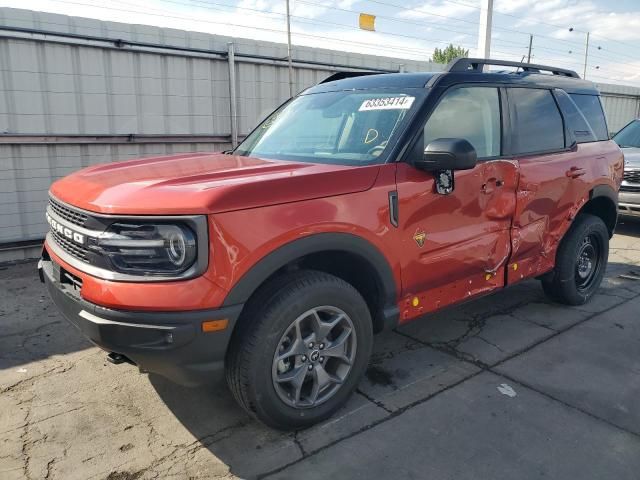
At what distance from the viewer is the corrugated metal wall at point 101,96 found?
6047 mm

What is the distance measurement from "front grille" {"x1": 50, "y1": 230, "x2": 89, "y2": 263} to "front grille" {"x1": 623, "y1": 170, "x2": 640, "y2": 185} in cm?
774

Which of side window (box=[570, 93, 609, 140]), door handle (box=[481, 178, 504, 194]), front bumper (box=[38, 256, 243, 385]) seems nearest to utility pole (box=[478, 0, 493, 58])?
side window (box=[570, 93, 609, 140])

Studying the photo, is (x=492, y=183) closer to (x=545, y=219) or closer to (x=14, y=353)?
(x=545, y=219)

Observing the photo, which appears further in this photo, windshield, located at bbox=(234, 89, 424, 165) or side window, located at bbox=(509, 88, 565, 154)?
side window, located at bbox=(509, 88, 565, 154)

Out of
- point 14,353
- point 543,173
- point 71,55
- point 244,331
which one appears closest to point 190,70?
point 71,55

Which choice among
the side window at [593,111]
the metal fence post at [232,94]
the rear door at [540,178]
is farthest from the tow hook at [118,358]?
the metal fence post at [232,94]

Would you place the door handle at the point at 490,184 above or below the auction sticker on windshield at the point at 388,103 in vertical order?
below

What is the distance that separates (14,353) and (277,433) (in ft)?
7.37

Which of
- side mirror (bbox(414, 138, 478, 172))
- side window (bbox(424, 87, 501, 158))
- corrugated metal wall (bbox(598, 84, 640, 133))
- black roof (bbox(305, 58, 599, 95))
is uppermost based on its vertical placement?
corrugated metal wall (bbox(598, 84, 640, 133))

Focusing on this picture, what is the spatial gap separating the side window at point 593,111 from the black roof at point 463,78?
0.08 m

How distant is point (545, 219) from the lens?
4008 millimetres

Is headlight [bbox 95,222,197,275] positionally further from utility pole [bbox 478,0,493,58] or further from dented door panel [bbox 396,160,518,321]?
utility pole [bbox 478,0,493,58]

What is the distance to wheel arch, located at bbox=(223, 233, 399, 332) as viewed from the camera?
2.39 metres

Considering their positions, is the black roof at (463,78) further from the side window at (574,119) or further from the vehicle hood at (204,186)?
the vehicle hood at (204,186)
